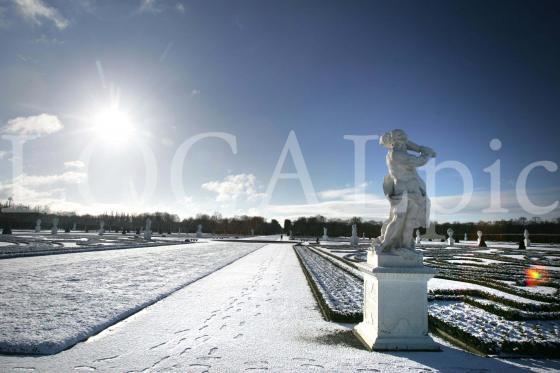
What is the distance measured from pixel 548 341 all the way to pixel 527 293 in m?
4.64

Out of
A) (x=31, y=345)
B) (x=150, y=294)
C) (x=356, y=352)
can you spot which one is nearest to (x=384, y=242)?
(x=356, y=352)

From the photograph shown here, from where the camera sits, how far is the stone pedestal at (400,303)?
5.14 meters

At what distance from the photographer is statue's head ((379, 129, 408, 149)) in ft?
18.6

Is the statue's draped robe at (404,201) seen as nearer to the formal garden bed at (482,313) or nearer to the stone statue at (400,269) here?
the stone statue at (400,269)

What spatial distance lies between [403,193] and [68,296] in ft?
25.2

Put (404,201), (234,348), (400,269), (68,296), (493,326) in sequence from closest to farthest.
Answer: (234,348)
(400,269)
(404,201)
(493,326)
(68,296)

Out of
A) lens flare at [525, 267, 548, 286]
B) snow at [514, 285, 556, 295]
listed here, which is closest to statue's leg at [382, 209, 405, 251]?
snow at [514, 285, 556, 295]

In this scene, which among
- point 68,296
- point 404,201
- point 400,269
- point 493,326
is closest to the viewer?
point 400,269

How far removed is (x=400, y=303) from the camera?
207 inches

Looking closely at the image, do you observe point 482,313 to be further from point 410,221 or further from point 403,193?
point 403,193

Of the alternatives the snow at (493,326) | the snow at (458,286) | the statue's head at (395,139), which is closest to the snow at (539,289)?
the snow at (458,286)

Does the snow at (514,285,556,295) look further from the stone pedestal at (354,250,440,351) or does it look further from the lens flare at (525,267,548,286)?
the stone pedestal at (354,250,440,351)

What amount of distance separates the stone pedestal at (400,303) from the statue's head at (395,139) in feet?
5.76

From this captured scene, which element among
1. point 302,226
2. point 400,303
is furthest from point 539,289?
point 302,226
